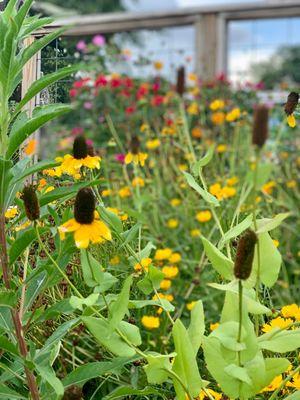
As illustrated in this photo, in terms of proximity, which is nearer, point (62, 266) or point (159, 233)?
point (62, 266)

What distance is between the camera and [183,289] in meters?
2.72

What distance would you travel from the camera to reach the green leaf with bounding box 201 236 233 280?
130 centimetres

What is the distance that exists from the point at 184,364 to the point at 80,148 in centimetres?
46

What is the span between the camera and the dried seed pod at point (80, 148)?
145 cm

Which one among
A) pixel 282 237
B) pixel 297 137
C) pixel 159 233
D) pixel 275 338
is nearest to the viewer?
pixel 275 338

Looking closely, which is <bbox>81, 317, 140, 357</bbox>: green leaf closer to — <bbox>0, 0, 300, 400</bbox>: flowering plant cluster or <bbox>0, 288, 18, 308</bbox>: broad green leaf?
<bbox>0, 0, 300, 400</bbox>: flowering plant cluster

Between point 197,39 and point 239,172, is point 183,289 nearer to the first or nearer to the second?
point 239,172

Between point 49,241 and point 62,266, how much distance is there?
1.32 feet

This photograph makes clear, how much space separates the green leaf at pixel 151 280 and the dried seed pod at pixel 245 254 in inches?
15.0

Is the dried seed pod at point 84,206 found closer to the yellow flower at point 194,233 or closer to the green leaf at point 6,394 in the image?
the green leaf at point 6,394

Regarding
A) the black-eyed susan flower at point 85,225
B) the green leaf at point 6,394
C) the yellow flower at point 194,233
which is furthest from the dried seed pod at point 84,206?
the yellow flower at point 194,233

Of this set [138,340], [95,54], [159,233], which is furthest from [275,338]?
[95,54]

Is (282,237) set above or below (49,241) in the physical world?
below

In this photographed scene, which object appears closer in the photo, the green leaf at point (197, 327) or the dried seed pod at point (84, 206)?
the dried seed pod at point (84, 206)
